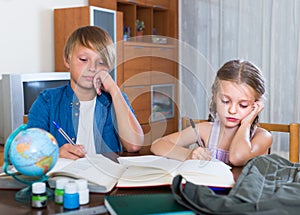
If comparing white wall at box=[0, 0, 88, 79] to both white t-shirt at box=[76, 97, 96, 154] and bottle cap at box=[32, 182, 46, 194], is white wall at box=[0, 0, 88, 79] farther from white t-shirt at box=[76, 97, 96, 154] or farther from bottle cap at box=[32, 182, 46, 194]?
bottle cap at box=[32, 182, 46, 194]

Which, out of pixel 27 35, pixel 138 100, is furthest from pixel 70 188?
pixel 27 35

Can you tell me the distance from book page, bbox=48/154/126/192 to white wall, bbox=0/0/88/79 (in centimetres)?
185

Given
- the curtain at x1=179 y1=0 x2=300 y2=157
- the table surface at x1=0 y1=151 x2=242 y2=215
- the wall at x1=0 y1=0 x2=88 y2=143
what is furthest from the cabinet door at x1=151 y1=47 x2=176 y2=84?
the curtain at x1=179 y1=0 x2=300 y2=157

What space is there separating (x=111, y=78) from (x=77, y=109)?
15 cm

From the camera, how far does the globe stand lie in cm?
84

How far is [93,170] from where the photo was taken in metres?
0.97

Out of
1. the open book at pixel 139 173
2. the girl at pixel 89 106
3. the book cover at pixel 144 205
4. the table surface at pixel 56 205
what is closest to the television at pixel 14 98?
the girl at pixel 89 106

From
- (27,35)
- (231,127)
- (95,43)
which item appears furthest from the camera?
(27,35)

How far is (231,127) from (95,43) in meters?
0.52

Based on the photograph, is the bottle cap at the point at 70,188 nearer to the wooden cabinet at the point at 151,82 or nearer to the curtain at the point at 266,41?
the wooden cabinet at the point at 151,82

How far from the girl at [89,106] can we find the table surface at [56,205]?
426mm

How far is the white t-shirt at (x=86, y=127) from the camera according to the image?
132cm

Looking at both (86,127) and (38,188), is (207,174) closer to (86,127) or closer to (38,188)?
(38,188)

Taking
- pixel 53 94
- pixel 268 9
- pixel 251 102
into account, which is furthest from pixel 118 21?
pixel 251 102
